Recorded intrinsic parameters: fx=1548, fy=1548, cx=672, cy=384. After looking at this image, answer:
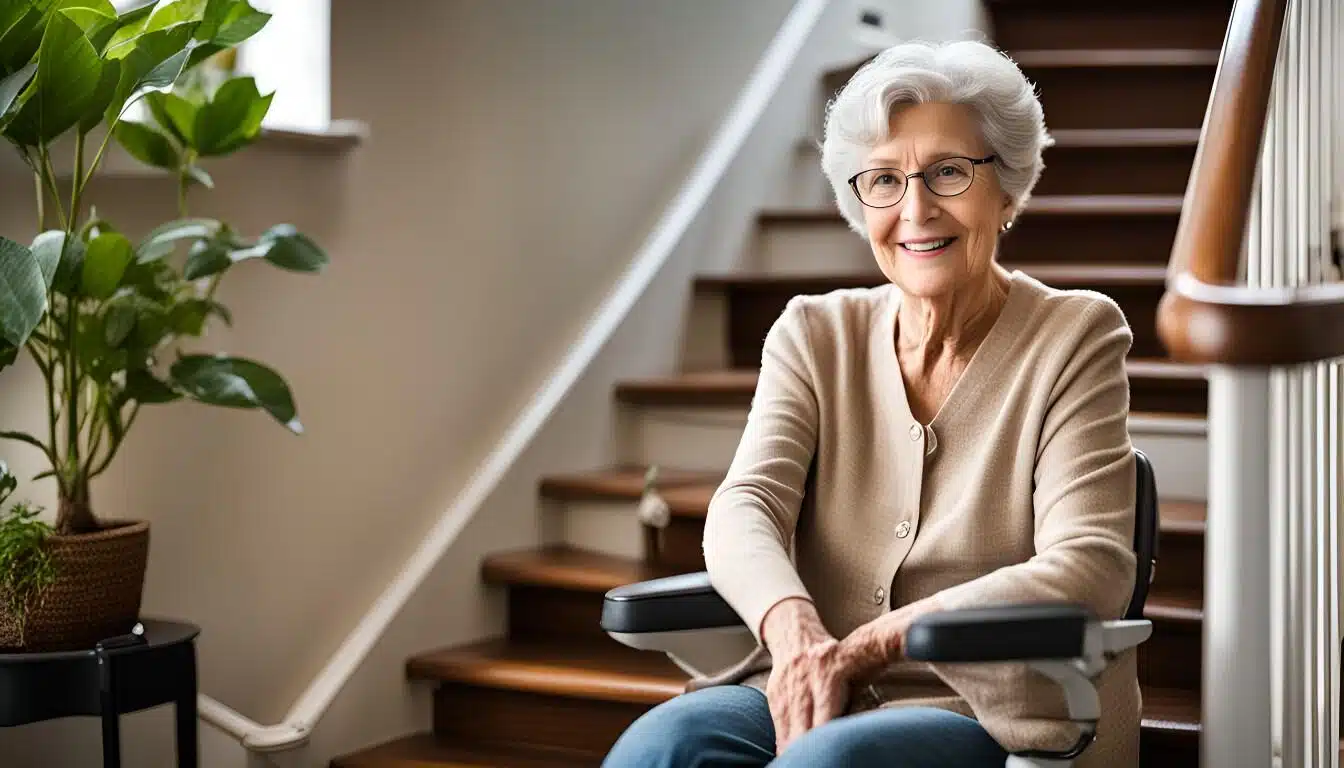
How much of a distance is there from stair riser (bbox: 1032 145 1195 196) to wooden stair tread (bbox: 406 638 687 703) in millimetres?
1745

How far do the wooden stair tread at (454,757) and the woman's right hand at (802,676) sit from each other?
0.99 metres

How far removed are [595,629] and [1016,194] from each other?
1.37 m

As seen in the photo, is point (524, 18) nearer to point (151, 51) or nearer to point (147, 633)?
point (151, 51)

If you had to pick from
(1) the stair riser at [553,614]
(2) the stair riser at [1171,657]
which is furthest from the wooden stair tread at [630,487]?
(2) the stair riser at [1171,657]

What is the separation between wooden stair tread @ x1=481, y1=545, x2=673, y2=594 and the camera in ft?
9.35

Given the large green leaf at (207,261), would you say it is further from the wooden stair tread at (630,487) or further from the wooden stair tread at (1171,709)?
the wooden stair tread at (1171,709)

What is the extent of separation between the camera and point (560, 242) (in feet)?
11.0

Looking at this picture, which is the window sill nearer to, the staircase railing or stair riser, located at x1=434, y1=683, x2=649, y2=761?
stair riser, located at x1=434, y1=683, x2=649, y2=761

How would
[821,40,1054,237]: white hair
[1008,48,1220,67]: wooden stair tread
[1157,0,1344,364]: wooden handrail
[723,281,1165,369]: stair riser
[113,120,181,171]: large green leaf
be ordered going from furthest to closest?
[1008,48,1220,67]: wooden stair tread
[723,281,1165,369]: stair riser
[113,120,181,171]: large green leaf
[821,40,1054,237]: white hair
[1157,0,1344,364]: wooden handrail

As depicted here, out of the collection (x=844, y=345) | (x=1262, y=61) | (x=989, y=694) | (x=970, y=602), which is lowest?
(x=989, y=694)

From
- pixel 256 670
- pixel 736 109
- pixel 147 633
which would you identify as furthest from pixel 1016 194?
pixel 736 109

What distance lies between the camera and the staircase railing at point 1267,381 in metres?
1.36

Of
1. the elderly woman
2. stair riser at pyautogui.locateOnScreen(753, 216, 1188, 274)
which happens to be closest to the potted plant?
the elderly woman

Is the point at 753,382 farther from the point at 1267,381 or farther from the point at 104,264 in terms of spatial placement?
the point at 1267,381
